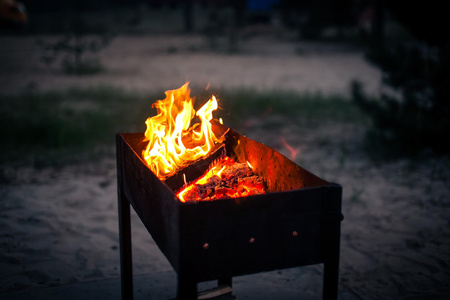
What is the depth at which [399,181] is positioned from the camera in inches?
215

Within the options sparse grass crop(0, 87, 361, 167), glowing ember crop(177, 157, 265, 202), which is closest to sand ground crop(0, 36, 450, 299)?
sparse grass crop(0, 87, 361, 167)

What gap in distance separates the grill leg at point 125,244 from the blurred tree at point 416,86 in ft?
14.5

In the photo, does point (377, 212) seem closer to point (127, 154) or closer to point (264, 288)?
point (264, 288)

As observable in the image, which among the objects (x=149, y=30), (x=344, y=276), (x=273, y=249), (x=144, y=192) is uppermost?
(x=149, y=30)

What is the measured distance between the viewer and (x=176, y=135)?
275 cm

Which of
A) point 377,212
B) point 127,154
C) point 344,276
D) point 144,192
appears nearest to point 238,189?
point 144,192

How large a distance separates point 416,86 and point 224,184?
4626mm

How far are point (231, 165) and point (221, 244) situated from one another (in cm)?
80

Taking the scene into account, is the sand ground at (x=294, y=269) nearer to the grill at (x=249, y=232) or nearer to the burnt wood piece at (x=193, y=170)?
the burnt wood piece at (x=193, y=170)

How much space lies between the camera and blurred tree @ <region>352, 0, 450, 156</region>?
596 centimetres

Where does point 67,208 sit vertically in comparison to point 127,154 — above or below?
below

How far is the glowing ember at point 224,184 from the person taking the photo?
2.34 metres

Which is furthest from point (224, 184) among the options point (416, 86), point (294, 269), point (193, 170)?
point (416, 86)

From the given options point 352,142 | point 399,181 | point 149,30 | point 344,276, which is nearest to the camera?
point 344,276
